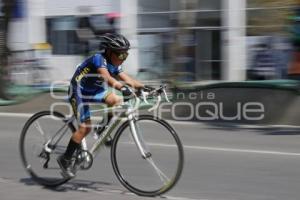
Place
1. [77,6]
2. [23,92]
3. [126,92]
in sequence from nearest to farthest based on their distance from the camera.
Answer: [126,92]
[23,92]
[77,6]

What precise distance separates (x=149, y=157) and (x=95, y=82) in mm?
947

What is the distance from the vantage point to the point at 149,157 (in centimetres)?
639

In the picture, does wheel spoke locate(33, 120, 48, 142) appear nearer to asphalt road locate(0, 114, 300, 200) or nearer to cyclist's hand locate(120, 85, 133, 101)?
asphalt road locate(0, 114, 300, 200)

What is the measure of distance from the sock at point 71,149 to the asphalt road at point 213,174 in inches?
14.4

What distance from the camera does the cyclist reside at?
251 inches

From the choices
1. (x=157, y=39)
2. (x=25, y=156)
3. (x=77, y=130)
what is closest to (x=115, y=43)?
(x=77, y=130)

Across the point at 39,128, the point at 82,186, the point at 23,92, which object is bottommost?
the point at 23,92

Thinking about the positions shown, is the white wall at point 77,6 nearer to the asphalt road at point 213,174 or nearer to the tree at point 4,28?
the tree at point 4,28

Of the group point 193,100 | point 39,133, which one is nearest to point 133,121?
point 39,133

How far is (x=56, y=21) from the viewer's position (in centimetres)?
2369

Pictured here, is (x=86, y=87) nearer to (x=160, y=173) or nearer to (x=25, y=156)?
(x=160, y=173)

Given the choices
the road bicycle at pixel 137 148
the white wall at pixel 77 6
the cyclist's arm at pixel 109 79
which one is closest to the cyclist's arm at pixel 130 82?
the road bicycle at pixel 137 148

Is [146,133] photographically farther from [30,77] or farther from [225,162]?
[30,77]

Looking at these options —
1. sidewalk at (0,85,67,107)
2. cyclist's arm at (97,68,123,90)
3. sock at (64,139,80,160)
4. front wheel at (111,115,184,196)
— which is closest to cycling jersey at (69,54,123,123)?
cyclist's arm at (97,68,123,90)
